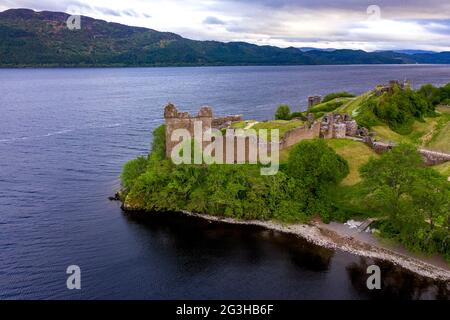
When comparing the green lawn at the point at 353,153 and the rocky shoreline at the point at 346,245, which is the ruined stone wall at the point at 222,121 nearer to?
the green lawn at the point at 353,153

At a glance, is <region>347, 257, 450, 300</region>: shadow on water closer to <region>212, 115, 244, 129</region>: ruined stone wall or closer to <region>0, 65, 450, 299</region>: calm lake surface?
<region>0, 65, 450, 299</region>: calm lake surface

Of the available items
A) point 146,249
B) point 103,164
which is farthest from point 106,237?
point 103,164

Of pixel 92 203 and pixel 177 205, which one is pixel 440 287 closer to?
pixel 177 205

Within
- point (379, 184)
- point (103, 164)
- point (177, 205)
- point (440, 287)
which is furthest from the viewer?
point (103, 164)

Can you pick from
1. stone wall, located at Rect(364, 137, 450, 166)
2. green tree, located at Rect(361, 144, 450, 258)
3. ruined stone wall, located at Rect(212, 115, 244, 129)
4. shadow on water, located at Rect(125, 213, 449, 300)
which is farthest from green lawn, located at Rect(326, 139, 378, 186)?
ruined stone wall, located at Rect(212, 115, 244, 129)
